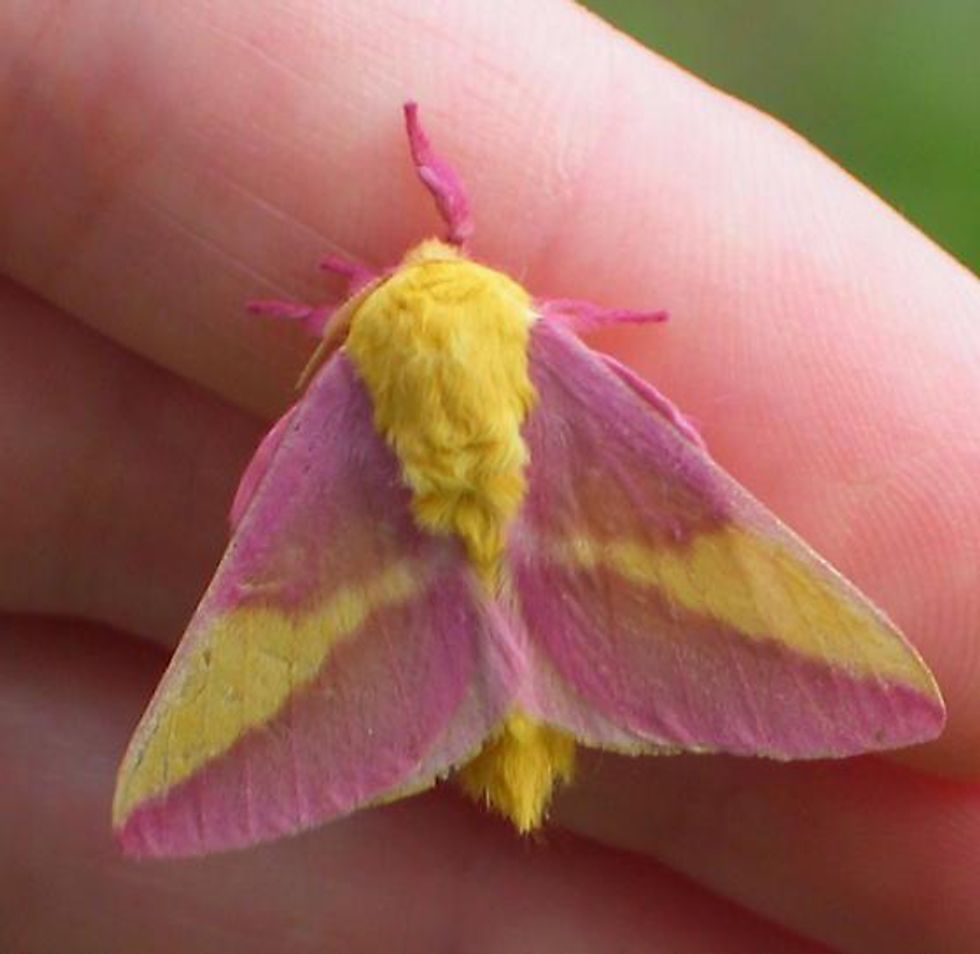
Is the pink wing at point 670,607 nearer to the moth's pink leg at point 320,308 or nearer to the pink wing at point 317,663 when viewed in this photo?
the pink wing at point 317,663

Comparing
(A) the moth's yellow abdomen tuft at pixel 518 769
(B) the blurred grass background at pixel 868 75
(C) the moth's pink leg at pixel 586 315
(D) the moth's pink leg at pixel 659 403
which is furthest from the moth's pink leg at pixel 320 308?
(B) the blurred grass background at pixel 868 75

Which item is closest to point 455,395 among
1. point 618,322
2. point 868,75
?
point 618,322

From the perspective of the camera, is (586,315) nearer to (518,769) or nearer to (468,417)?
(468,417)

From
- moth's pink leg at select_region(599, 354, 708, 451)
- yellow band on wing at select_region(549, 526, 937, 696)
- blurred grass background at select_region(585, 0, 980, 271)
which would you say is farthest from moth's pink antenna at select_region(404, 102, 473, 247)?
blurred grass background at select_region(585, 0, 980, 271)

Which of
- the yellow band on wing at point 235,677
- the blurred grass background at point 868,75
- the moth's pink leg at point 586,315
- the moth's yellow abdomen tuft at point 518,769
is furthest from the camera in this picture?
the blurred grass background at point 868,75

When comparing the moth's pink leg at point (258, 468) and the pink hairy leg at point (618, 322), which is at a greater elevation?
the pink hairy leg at point (618, 322)

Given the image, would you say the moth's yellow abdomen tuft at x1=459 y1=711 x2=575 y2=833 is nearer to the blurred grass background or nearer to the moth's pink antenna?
the moth's pink antenna

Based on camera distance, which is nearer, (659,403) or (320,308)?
(659,403)
